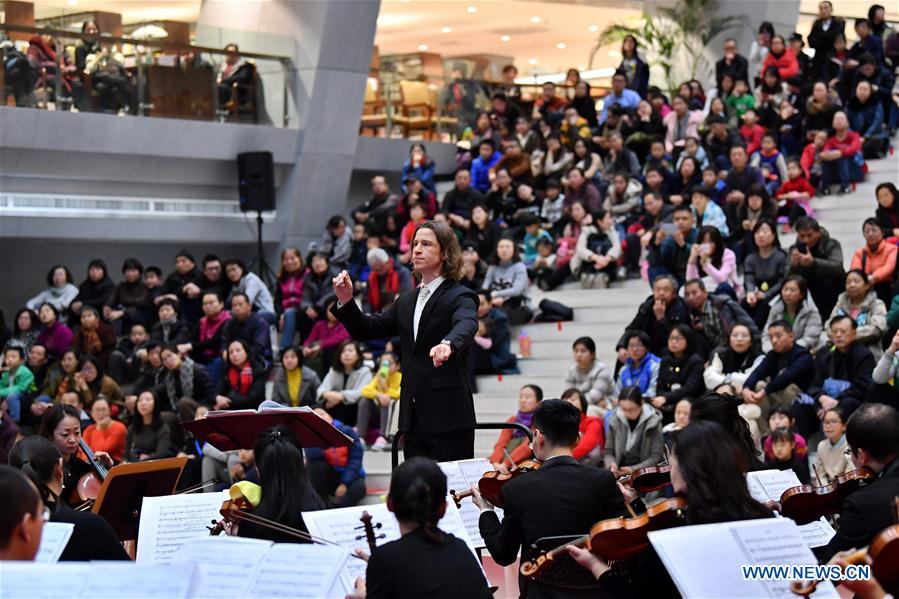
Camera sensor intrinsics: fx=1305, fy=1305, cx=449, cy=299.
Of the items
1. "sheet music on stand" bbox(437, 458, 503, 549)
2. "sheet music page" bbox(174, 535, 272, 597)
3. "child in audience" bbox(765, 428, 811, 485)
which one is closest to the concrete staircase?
Result: "child in audience" bbox(765, 428, 811, 485)

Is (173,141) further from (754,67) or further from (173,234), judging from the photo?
(754,67)

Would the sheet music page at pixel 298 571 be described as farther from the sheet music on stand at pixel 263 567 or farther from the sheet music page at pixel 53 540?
the sheet music page at pixel 53 540

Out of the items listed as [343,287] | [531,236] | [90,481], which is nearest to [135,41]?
[531,236]

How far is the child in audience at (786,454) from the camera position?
27.8 ft

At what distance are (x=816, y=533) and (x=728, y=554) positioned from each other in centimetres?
153

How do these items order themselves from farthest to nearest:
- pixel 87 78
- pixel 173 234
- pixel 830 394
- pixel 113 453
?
pixel 173 234, pixel 87 78, pixel 113 453, pixel 830 394

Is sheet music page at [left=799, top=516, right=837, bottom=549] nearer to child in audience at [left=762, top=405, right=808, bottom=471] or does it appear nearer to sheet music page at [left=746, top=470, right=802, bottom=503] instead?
sheet music page at [left=746, top=470, right=802, bottom=503]

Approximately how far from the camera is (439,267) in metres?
5.84

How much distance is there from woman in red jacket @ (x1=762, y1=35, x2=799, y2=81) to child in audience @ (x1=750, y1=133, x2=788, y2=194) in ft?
8.69

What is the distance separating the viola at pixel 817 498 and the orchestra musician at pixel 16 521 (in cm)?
255

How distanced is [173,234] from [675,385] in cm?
781

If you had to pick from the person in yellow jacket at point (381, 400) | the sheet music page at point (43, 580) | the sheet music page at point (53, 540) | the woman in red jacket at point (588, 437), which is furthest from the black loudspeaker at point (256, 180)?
the sheet music page at point (43, 580)

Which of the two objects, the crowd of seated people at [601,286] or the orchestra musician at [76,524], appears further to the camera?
the crowd of seated people at [601,286]

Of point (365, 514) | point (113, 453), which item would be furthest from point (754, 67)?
point (365, 514)
